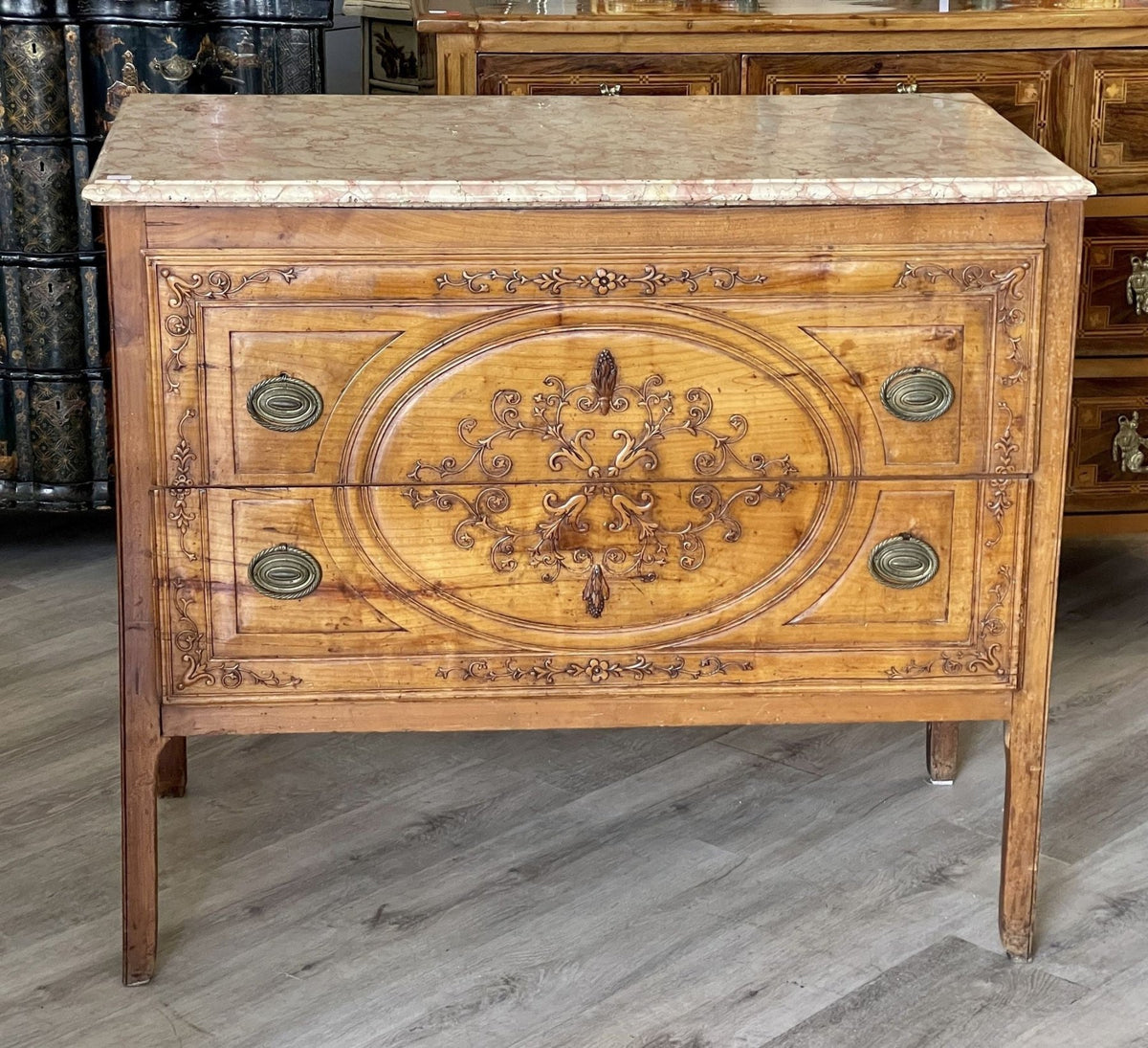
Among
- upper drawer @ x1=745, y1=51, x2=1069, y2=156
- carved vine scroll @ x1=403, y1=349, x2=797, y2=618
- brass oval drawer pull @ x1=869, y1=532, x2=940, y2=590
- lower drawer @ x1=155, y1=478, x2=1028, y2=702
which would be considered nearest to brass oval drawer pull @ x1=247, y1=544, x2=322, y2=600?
lower drawer @ x1=155, y1=478, x2=1028, y2=702

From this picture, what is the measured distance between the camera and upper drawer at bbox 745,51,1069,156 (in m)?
2.29

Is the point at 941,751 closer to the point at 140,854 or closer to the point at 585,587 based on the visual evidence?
the point at 585,587

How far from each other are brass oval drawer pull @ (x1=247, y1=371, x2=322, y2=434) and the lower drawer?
0.23 ft

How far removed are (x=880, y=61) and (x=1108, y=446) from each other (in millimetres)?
688

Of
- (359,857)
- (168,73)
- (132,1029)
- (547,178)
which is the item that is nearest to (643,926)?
(359,857)

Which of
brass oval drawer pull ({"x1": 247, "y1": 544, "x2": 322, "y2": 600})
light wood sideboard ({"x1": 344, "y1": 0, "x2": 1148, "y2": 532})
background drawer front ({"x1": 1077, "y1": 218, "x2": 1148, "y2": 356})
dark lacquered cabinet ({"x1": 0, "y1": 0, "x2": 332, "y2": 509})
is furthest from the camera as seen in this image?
dark lacquered cabinet ({"x1": 0, "y1": 0, "x2": 332, "y2": 509})

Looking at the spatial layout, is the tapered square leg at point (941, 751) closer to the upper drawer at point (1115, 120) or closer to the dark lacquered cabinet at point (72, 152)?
the upper drawer at point (1115, 120)

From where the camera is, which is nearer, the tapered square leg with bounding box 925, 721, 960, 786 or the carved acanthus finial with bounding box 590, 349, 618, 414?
the carved acanthus finial with bounding box 590, 349, 618, 414

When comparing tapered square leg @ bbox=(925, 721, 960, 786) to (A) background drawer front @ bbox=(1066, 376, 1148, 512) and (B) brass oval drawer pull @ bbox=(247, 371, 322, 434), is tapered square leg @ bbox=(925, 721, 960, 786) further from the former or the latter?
(B) brass oval drawer pull @ bbox=(247, 371, 322, 434)

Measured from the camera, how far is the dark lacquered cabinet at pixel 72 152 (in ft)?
8.23

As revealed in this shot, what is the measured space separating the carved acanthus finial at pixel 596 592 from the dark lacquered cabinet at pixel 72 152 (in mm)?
1314

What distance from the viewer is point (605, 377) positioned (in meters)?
1.54

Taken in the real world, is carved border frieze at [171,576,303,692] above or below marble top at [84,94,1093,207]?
below

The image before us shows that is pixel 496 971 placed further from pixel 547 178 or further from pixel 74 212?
pixel 74 212
